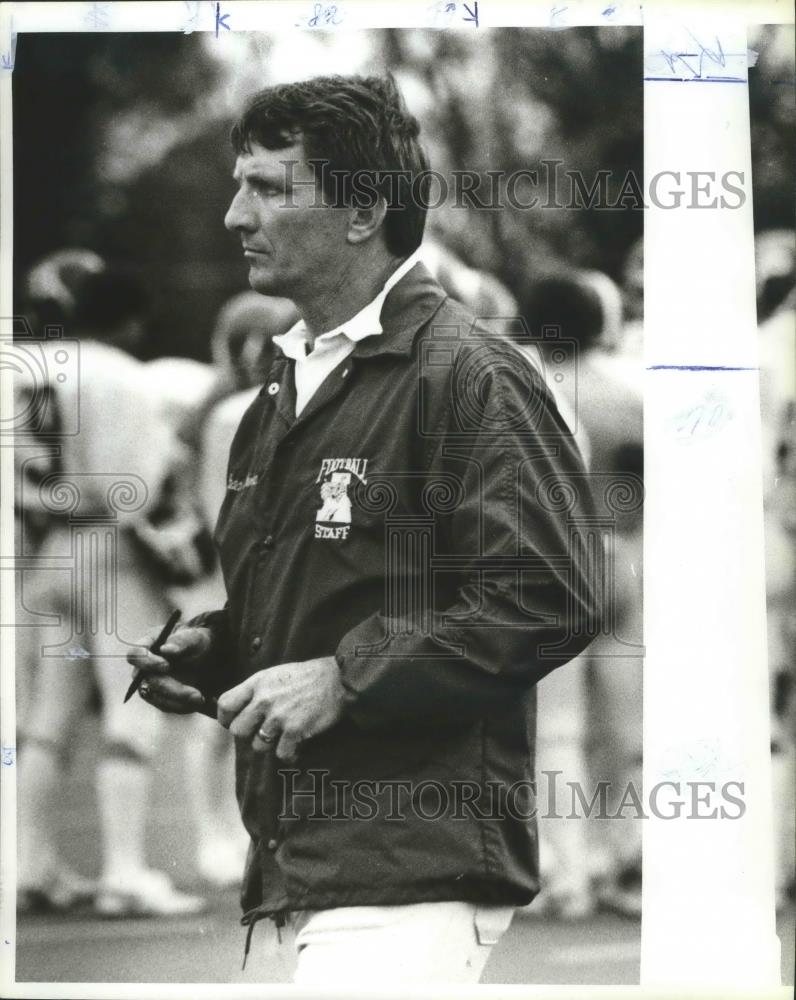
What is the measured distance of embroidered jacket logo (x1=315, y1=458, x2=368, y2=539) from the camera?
3.70 meters

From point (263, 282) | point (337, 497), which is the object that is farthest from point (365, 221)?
point (337, 497)

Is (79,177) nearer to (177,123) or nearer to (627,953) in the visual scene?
(177,123)

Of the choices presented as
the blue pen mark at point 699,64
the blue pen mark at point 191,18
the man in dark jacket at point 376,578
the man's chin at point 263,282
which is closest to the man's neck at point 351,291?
the man in dark jacket at point 376,578

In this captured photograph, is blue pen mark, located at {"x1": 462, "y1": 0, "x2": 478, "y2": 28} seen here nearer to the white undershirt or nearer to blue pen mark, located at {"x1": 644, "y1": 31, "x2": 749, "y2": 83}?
blue pen mark, located at {"x1": 644, "y1": 31, "x2": 749, "y2": 83}

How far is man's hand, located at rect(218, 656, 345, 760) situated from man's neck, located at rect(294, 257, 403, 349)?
95 cm

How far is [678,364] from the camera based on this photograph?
3.85 m

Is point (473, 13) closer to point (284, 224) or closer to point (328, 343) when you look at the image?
point (284, 224)

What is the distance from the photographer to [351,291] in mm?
3799

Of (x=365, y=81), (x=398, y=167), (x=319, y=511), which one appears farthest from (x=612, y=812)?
(x=365, y=81)

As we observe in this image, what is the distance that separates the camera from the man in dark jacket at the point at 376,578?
3682 mm

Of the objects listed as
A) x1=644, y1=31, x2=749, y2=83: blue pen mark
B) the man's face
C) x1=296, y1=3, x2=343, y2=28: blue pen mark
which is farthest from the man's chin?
x1=644, y1=31, x2=749, y2=83: blue pen mark

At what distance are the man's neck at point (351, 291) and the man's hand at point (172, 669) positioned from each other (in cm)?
95

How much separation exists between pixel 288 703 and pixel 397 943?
71 centimetres

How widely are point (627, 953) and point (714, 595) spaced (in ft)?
3.37
